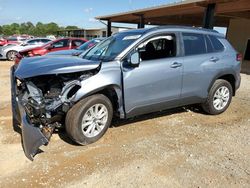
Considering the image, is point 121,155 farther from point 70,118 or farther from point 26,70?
point 26,70

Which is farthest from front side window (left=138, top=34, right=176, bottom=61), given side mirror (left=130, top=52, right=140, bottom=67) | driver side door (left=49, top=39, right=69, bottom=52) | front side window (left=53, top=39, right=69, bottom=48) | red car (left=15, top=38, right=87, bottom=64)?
front side window (left=53, top=39, right=69, bottom=48)

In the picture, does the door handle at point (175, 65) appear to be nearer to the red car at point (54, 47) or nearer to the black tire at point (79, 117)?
the black tire at point (79, 117)

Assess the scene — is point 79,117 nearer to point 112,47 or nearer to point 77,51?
point 112,47

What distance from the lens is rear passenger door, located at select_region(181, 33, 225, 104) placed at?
5.12m

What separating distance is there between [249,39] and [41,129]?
65.2ft

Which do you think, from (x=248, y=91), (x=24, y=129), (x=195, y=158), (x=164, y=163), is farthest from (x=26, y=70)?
(x=248, y=91)

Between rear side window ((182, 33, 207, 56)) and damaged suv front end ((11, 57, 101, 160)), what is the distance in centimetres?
193

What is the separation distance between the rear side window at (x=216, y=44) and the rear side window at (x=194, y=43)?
0.25 metres

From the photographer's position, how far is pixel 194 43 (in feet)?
17.4

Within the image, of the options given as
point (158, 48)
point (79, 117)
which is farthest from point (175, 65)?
point (79, 117)

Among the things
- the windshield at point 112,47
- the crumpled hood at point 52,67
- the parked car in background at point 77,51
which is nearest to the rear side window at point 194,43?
the windshield at point 112,47

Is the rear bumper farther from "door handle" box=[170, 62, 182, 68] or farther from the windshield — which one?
"door handle" box=[170, 62, 182, 68]

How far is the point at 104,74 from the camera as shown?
4.16 metres

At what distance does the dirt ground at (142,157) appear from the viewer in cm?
333
